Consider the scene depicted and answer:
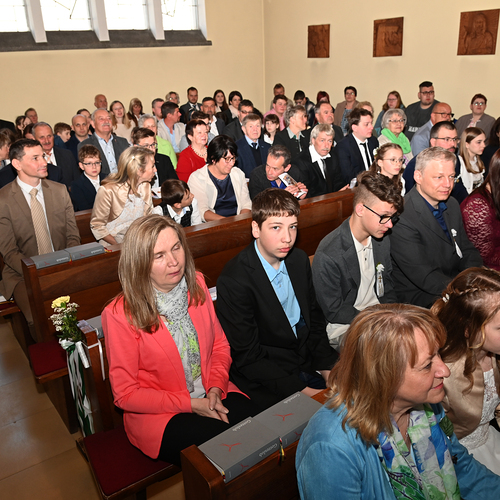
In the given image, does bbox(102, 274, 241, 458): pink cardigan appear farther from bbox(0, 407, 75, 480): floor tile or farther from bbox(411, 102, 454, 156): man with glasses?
bbox(411, 102, 454, 156): man with glasses

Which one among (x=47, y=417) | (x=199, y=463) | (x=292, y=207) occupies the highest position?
(x=292, y=207)

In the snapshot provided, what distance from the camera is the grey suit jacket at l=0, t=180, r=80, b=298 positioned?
3297mm

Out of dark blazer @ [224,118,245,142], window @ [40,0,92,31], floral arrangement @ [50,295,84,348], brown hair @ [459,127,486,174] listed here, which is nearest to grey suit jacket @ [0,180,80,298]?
floral arrangement @ [50,295,84,348]

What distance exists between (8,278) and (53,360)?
3.18 feet

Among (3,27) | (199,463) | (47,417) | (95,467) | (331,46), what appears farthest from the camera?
(331,46)

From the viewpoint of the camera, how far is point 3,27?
9.60m

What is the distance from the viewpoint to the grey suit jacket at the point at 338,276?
8.54 ft

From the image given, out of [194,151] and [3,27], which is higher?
[3,27]

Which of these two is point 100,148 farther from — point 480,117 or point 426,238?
point 480,117

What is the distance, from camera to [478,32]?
8.31 meters

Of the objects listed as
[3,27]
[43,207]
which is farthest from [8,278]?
[3,27]

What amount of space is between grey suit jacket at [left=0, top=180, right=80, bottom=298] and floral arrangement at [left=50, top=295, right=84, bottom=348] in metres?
1.14

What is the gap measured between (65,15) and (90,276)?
31.0 feet

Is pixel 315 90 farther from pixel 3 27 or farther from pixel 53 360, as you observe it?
pixel 53 360
